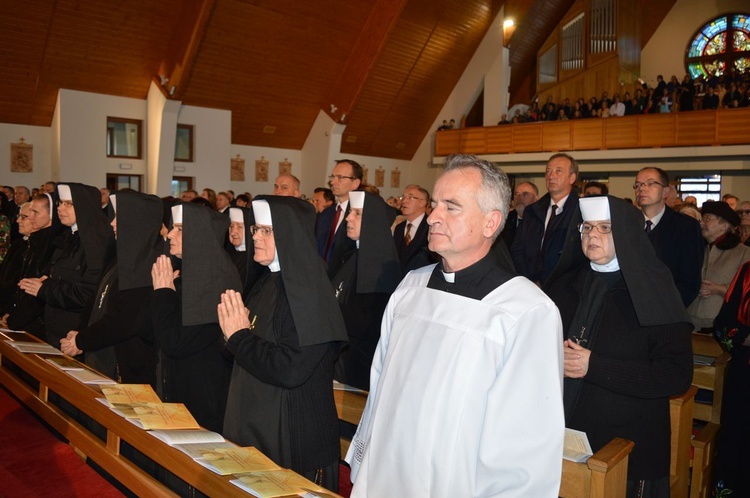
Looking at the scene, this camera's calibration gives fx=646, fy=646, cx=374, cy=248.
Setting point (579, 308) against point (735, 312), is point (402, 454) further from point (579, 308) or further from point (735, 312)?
point (735, 312)

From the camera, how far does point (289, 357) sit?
8.41 feet

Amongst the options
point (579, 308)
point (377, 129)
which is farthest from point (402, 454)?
point (377, 129)

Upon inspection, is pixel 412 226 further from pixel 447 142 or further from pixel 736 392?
pixel 447 142

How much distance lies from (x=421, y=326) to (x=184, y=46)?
1412cm

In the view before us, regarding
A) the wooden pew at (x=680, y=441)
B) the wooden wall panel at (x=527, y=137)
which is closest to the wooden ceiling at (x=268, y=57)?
the wooden wall panel at (x=527, y=137)

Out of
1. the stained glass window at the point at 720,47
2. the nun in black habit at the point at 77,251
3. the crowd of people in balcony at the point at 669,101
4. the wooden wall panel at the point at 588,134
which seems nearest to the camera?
the nun in black habit at the point at 77,251

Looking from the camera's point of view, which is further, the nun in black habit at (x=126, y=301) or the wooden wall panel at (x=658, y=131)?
the wooden wall panel at (x=658, y=131)

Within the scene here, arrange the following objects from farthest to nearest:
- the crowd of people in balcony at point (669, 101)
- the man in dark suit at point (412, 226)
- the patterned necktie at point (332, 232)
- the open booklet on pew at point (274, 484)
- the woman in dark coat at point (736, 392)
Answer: the crowd of people in balcony at point (669, 101), the patterned necktie at point (332, 232), the man in dark suit at point (412, 226), the woman in dark coat at point (736, 392), the open booklet on pew at point (274, 484)

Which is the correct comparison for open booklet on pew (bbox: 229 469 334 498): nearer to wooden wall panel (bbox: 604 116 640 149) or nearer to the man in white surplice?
the man in white surplice

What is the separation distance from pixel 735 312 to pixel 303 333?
2.64 meters

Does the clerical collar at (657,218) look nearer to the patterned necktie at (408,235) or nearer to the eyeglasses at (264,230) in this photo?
the patterned necktie at (408,235)

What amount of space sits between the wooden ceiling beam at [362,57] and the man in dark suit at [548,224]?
11.7m

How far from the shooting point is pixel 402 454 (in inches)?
77.4

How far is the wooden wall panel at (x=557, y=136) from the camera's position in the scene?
1714cm
